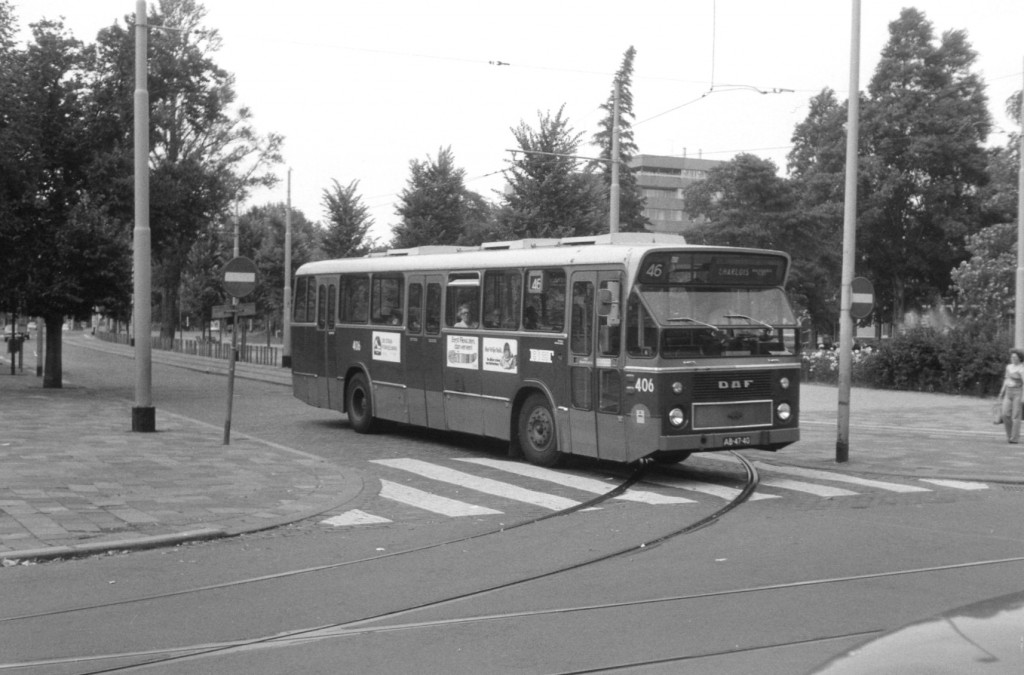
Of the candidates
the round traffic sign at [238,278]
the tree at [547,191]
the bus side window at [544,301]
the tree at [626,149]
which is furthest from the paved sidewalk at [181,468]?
the tree at [626,149]

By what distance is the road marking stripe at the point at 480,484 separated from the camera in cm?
1182

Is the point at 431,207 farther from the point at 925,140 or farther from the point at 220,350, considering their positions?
the point at 925,140

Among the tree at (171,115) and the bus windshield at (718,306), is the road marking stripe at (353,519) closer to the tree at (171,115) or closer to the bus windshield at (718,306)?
the bus windshield at (718,306)

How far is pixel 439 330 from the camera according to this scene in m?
16.7

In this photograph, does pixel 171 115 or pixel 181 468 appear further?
pixel 171 115

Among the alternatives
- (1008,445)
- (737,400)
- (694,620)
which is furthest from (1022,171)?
(694,620)

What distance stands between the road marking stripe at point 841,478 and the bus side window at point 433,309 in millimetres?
4913

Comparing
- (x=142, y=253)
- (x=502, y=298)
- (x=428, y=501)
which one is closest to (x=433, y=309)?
(x=502, y=298)

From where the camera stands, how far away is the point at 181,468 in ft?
44.1

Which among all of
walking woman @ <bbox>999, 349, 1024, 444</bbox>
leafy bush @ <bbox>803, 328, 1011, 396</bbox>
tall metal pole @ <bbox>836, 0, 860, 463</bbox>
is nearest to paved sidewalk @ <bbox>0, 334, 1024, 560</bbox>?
walking woman @ <bbox>999, 349, 1024, 444</bbox>

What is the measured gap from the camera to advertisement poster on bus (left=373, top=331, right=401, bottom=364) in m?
17.7

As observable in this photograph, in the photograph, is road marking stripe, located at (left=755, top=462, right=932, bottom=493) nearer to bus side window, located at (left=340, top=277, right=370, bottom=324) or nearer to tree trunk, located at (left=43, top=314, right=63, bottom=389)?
bus side window, located at (left=340, top=277, right=370, bottom=324)

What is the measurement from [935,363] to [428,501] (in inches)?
908

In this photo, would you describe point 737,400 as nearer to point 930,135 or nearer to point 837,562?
point 837,562
